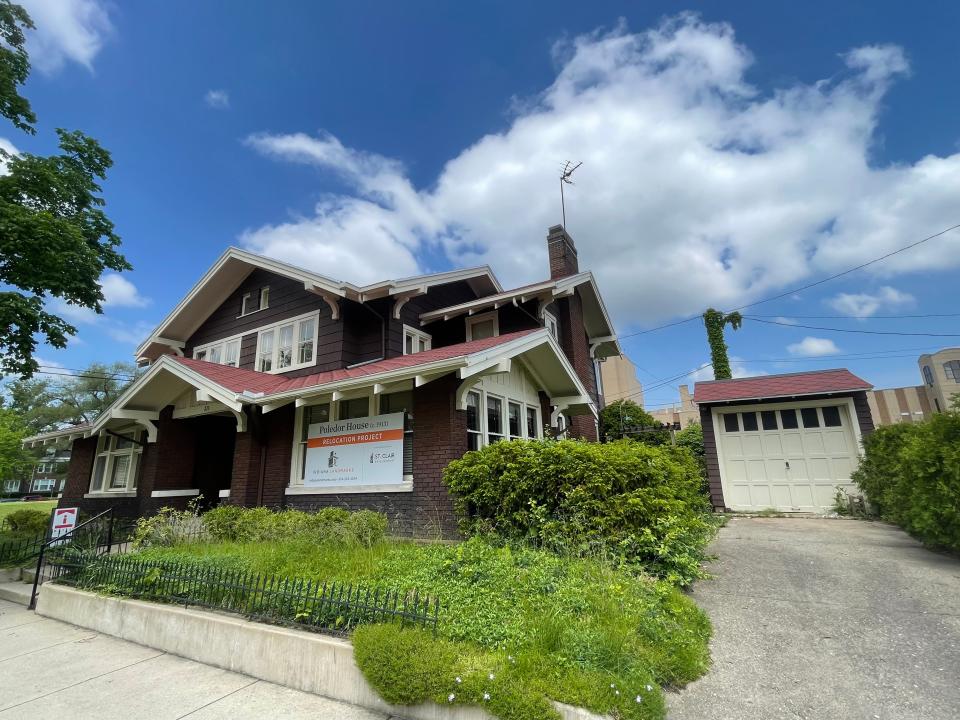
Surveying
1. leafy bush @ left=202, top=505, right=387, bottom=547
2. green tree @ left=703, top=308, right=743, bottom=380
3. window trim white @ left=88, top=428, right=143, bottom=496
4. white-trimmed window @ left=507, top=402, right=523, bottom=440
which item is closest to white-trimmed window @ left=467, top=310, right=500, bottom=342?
white-trimmed window @ left=507, top=402, right=523, bottom=440

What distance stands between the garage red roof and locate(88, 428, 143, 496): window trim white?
16864 millimetres

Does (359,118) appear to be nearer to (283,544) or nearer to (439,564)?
(283,544)

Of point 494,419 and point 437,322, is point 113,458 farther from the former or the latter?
point 494,419

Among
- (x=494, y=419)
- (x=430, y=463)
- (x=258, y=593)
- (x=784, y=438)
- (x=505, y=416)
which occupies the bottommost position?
(x=258, y=593)

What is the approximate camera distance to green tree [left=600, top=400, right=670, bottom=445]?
19.8 m

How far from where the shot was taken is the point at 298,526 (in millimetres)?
8422

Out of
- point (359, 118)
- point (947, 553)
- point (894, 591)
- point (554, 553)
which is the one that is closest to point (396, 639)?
point (554, 553)

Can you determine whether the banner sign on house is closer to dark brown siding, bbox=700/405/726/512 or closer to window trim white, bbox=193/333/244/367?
window trim white, bbox=193/333/244/367

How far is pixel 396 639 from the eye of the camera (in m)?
4.07

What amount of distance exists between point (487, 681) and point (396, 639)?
35.8 inches

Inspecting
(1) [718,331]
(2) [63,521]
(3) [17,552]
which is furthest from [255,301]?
(1) [718,331]

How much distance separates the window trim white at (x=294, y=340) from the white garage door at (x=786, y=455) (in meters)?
12.0

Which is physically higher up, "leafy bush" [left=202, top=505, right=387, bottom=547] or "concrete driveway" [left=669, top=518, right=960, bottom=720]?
"leafy bush" [left=202, top=505, right=387, bottom=547]

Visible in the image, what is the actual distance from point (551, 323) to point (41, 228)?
13.6m
